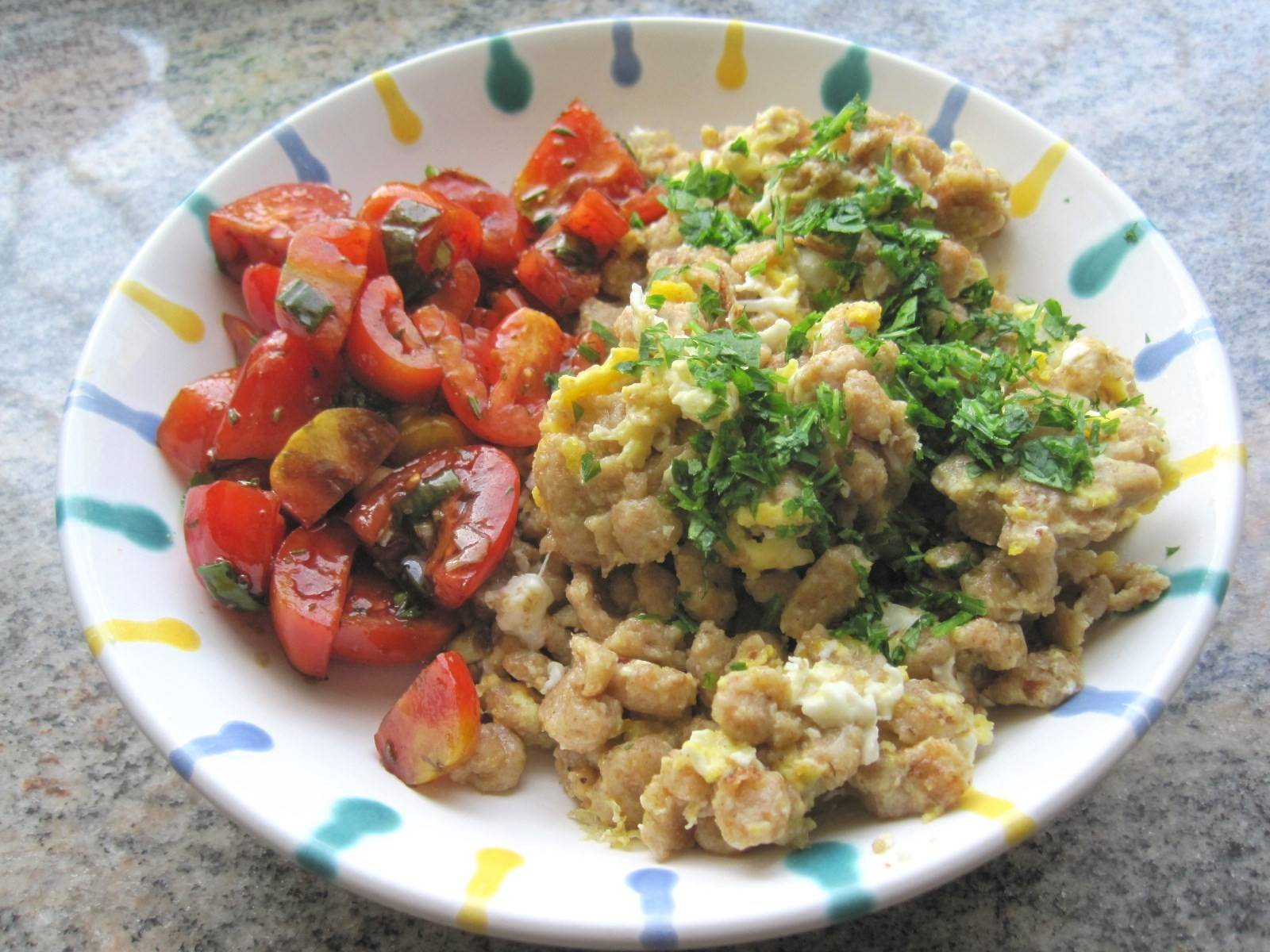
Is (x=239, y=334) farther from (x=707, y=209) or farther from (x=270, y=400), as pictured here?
(x=707, y=209)

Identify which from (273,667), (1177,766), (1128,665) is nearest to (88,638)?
(273,667)

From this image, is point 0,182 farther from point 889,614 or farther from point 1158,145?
point 1158,145

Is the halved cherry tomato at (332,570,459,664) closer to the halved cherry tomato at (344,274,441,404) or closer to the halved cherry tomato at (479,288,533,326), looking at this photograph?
the halved cherry tomato at (344,274,441,404)

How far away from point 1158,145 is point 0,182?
389cm

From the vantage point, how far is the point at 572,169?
278 cm

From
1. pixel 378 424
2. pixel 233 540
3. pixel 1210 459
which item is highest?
pixel 1210 459

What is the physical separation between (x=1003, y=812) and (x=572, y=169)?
194cm

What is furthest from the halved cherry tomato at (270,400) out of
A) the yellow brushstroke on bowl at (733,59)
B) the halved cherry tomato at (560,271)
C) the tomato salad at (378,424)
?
the yellow brushstroke on bowl at (733,59)

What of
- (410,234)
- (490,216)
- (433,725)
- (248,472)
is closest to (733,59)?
(490,216)

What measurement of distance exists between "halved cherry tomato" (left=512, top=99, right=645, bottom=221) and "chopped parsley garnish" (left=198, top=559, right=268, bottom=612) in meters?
1.24

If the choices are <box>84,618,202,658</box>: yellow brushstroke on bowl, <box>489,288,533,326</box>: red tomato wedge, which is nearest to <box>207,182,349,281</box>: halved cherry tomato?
<box>489,288,533,326</box>: red tomato wedge

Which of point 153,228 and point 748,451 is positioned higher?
point 748,451

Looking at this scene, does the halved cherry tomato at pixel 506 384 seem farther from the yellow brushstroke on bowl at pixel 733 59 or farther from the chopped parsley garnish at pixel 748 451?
the yellow brushstroke on bowl at pixel 733 59

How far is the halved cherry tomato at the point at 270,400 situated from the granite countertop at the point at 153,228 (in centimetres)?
76
